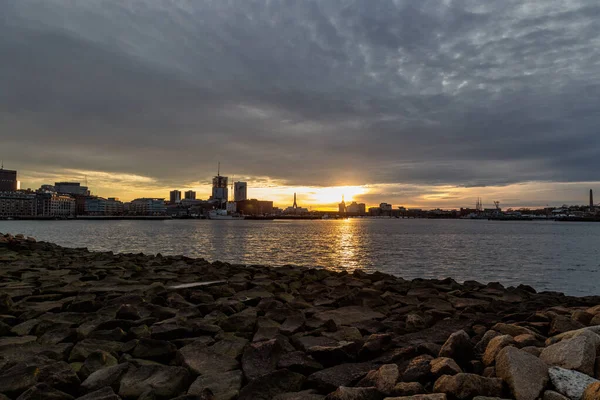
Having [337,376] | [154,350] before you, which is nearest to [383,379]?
[337,376]

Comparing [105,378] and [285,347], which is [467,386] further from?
[105,378]

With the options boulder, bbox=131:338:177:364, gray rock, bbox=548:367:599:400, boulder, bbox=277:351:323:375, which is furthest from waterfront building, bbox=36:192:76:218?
gray rock, bbox=548:367:599:400

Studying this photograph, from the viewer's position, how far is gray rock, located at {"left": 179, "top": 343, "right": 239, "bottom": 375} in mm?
4855

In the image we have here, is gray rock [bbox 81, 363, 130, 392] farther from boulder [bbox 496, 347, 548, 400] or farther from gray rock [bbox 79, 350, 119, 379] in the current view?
boulder [bbox 496, 347, 548, 400]

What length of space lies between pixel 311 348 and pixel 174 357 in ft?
5.99

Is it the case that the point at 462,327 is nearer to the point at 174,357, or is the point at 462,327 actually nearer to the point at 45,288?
the point at 174,357

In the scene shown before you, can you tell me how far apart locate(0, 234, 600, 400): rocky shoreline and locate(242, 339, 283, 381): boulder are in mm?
18

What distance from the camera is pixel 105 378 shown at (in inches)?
176

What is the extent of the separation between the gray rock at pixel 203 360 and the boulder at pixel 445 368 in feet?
7.72

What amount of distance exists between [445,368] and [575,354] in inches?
54.1

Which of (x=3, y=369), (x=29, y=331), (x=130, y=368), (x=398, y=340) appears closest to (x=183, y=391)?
(x=130, y=368)

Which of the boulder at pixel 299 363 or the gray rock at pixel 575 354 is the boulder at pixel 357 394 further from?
the gray rock at pixel 575 354

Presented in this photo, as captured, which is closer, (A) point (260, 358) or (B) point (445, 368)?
(B) point (445, 368)

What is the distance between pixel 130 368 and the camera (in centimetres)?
470
